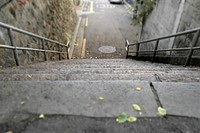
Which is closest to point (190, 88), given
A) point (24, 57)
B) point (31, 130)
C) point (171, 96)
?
point (171, 96)

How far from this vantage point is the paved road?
10.1 metres

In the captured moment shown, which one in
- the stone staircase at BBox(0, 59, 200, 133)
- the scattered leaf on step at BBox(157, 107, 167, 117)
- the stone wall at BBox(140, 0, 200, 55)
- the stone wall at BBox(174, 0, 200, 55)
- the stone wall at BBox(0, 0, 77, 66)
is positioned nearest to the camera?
the stone staircase at BBox(0, 59, 200, 133)

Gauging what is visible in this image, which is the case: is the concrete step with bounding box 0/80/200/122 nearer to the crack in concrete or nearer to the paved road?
the crack in concrete

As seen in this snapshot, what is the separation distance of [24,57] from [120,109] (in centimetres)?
358

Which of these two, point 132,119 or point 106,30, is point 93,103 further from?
point 106,30

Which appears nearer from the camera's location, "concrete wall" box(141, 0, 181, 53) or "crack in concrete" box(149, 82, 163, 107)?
"crack in concrete" box(149, 82, 163, 107)

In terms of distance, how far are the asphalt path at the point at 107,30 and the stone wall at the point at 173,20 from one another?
2.38 m

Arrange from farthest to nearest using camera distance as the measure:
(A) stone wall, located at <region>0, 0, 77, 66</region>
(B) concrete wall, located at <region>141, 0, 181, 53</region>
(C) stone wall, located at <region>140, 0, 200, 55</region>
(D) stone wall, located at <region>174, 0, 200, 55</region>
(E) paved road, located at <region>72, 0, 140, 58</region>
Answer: (E) paved road, located at <region>72, 0, 140, 58</region> < (B) concrete wall, located at <region>141, 0, 181, 53</region> < (C) stone wall, located at <region>140, 0, 200, 55</region> < (D) stone wall, located at <region>174, 0, 200, 55</region> < (A) stone wall, located at <region>0, 0, 77, 66</region>

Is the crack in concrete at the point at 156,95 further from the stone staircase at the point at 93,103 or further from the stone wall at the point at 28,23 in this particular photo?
the stone wall at the point at 28,23

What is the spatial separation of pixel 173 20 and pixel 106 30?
7.61 m

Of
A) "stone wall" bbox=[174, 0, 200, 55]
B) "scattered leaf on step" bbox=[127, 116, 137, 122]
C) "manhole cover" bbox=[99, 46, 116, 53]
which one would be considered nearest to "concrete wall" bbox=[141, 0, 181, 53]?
"stone wall" bbox=[174, 0, 200, 55]

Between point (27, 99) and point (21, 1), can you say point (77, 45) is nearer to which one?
point (21, 1)

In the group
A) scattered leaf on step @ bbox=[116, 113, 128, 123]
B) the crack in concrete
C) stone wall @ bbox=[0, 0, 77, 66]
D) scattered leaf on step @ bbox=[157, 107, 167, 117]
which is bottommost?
scattered leaf on step @ bbox=[116, 113, 128, 123]

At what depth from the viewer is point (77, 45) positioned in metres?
10.7
